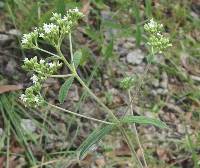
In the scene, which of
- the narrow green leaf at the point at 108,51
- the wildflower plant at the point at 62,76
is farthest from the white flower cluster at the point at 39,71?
the narrow green leaf at the point at 108,51

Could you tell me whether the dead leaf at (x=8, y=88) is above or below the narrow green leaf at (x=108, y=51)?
below

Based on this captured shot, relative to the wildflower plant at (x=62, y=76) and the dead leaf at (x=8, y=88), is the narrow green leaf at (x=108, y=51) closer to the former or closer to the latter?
the dead leaf at (x=8, y=88)

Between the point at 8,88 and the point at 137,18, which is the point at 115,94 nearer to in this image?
the point at 137,18

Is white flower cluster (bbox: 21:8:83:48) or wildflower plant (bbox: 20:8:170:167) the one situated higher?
white flower cluster (bbox: 21:8:83:48)

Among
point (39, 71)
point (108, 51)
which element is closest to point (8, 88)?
point (108, 51)

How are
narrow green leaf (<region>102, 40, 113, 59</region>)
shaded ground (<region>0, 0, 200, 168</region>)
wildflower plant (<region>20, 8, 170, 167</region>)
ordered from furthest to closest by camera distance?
narrow green leaf (<region>102, 40, 113, 59</region>), shaded ground (<region>0, 0, 200, 168</region>), wildflower plant (<region>20, 8, 170, 167</region>)

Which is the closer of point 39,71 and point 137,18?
point 39,71

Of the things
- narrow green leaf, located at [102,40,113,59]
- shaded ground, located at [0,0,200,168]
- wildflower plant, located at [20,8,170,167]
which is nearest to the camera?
wildflower plant, located at [20,8,170,167]

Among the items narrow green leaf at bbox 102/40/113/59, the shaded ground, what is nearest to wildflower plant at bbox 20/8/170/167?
the shaded ground

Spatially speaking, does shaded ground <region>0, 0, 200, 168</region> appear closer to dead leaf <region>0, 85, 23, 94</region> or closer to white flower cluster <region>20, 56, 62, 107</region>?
dead leaf <region>0, 85, 23, 94</region>

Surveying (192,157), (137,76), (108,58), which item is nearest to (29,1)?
(108,58)

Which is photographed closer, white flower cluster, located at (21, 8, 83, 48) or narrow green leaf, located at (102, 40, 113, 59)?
white flower cluster, located at (21, 8, 83, 48)
